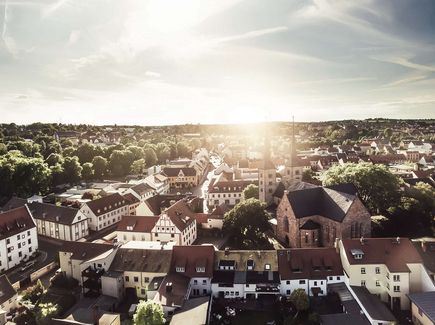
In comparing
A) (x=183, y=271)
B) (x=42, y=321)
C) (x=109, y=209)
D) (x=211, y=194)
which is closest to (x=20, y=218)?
(x=109, y=209)

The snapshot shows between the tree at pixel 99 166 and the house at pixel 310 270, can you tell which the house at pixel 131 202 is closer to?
the house at pixel 310 270

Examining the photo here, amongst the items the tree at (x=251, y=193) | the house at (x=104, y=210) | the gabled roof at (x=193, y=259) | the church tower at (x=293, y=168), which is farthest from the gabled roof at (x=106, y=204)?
the church tower at (x=293, y=168)

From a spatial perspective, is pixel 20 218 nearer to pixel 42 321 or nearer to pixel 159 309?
pixel 42 321

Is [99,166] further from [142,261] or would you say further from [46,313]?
[46,313]

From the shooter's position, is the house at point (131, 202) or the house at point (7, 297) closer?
the house at point (7, 297)

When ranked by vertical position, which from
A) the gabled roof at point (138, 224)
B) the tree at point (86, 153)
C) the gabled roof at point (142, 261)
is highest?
the tree at point (86, 153)

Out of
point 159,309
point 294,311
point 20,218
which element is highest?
point 20,218

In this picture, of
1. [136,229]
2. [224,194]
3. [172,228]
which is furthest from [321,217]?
[224,194]
